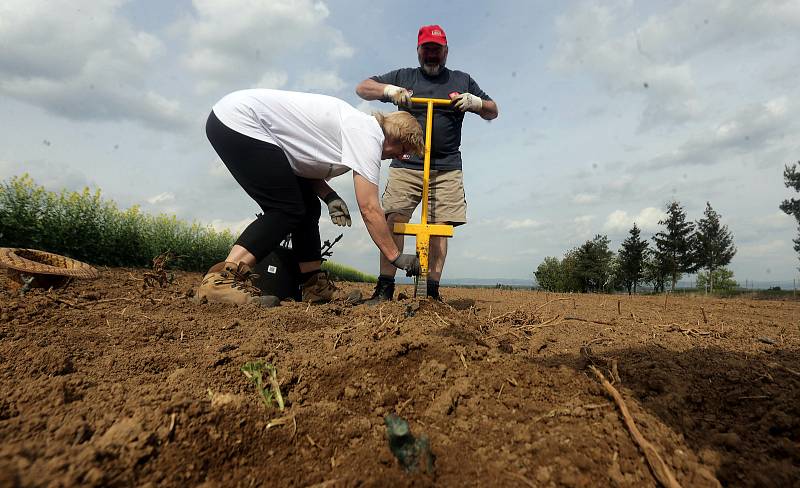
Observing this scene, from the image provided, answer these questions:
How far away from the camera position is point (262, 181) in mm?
2828

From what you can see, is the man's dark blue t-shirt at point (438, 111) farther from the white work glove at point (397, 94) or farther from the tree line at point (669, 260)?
the tree line at point (669, 260)

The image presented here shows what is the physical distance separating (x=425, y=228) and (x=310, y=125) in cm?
101

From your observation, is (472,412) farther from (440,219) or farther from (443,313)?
(440,219)

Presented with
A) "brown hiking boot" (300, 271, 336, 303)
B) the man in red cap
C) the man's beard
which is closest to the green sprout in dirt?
"brown hiking boot" (300, 271, 336, 303)

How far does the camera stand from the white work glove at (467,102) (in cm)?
349

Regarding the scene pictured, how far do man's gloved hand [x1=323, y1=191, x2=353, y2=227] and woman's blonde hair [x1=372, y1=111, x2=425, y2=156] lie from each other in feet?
2.09

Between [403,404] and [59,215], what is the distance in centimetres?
708

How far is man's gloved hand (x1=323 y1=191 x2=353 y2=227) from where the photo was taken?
3227 millimetres

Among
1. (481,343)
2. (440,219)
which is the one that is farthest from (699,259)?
(481,343)

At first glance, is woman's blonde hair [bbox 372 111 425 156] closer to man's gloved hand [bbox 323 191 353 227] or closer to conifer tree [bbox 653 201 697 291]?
man's gloved hand [bbox 323 191 353 227]

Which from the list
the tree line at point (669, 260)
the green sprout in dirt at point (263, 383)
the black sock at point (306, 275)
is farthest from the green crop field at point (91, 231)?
the tree line at point (669, 260)

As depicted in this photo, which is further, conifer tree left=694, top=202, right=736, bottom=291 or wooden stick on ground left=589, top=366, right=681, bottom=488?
conifer tree left=694, top=202, right=736, bottom=291

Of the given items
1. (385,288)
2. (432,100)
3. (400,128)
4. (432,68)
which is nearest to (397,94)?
(432,100)

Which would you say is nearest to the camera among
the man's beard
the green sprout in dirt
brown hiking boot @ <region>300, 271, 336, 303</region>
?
the green sprout in dirt
